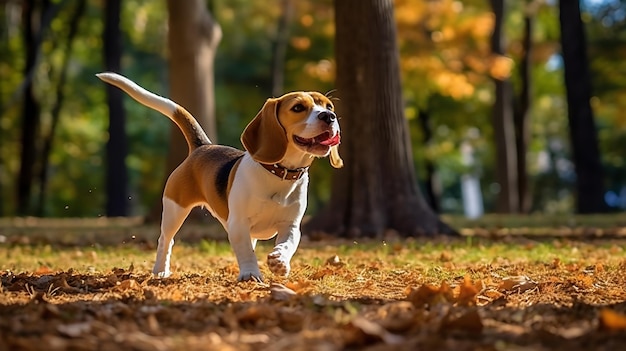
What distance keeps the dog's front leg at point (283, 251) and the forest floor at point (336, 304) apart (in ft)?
0.35

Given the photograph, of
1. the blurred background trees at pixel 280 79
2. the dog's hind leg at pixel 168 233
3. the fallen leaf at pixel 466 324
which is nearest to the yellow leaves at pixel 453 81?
the blurred background trees at pixel 280 79

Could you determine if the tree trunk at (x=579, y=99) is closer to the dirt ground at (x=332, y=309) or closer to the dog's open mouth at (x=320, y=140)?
the dirt ground at (x=332, y=309)

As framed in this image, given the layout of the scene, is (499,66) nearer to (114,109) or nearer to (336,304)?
(114,109)

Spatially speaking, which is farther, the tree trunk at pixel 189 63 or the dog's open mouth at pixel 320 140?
the tree trunk at pixel 189 63

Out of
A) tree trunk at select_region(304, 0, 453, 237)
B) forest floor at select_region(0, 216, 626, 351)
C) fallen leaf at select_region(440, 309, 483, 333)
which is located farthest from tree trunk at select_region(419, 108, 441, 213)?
fallen leaf at select_region(440, 309, 483, 333)

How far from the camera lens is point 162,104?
6582 millimetres

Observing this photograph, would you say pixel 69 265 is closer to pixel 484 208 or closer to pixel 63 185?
pixel 63 185

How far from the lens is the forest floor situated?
10.5ft

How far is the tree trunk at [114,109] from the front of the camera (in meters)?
19.7

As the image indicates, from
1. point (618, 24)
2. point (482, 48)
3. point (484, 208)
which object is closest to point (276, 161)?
point (482, 48)

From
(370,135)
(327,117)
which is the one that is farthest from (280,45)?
(327,117)

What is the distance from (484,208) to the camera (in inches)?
2023

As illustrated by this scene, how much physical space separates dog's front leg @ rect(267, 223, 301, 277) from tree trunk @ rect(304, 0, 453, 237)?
4975mm

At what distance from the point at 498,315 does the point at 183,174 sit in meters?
2.96
